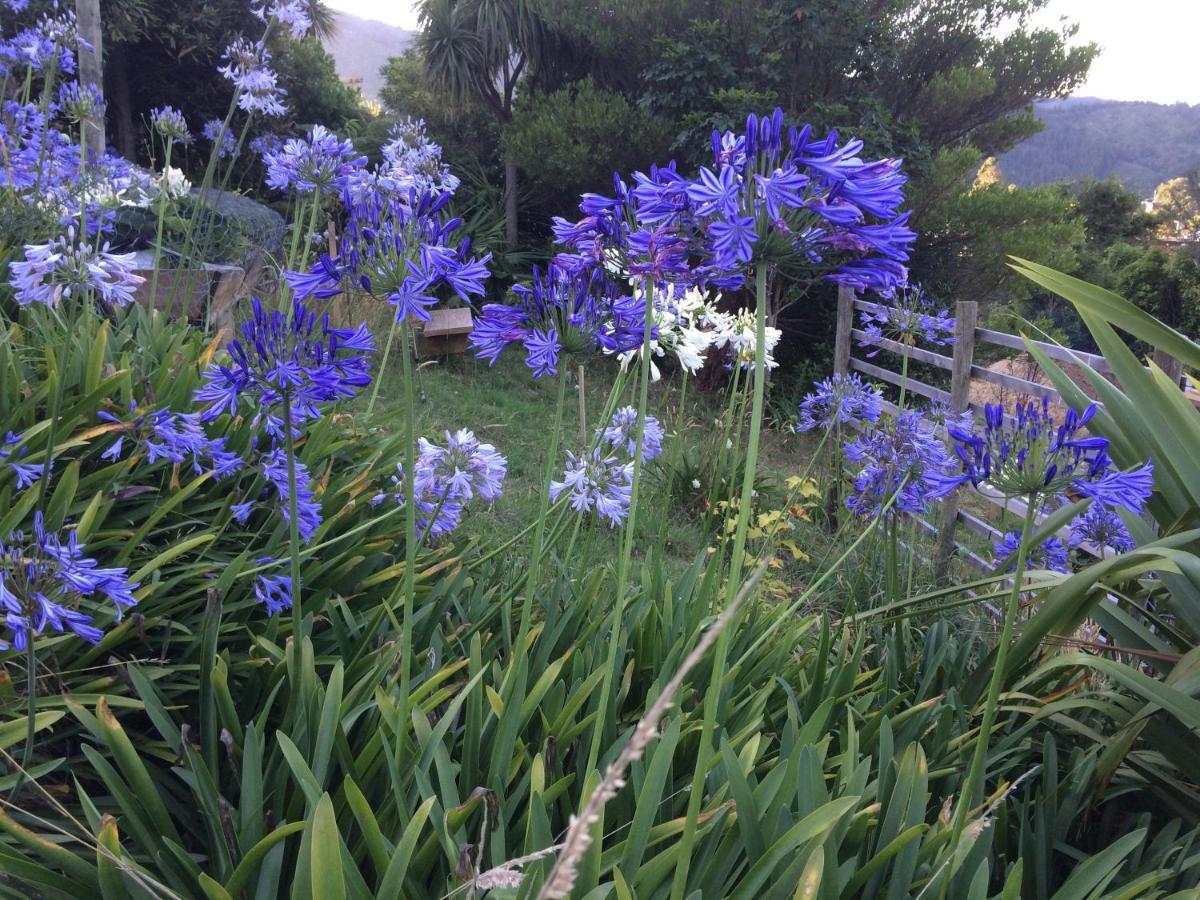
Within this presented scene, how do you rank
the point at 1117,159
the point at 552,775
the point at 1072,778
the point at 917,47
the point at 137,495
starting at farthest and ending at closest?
the point at 1117,159 < the point at 917,47 < the point at 137,495 < the point at 1072,778 < the point at 552,775

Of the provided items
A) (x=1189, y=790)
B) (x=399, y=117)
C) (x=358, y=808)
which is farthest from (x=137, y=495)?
(x=399, y=117)

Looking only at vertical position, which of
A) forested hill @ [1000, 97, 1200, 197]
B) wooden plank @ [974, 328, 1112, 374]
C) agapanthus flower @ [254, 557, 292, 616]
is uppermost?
forested hill @ [1000, 97, 1200, 197]

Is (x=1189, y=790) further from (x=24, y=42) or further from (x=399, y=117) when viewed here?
(x=399, y=117)

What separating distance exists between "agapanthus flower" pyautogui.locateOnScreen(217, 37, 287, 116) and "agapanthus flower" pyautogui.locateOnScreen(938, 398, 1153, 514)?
8.84 ft

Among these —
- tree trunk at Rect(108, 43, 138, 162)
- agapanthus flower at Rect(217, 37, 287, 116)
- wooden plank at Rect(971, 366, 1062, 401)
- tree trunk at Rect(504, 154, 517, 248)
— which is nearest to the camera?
agapanthus flower at Rect(217, 37, 287, 116)

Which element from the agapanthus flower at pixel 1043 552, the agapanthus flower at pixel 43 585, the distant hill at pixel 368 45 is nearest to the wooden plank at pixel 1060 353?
the agapanthus flower at pixel 1043 552

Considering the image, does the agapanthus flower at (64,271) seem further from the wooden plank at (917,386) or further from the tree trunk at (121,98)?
the tree trunk at (121,98)

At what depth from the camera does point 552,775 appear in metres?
1.61

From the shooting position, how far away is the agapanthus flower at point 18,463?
191cm

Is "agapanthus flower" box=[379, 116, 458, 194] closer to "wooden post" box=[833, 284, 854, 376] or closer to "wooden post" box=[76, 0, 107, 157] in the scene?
"wooden post" box=[76, 0, 107, 157]

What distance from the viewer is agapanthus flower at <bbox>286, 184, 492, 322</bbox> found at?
4.30ft

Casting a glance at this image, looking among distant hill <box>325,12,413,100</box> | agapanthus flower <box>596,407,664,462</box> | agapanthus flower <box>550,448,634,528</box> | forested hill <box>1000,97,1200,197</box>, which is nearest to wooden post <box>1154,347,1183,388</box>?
agapanthus flower <box>596,407,664,462</box>

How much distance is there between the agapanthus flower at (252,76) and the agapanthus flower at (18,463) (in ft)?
4.94

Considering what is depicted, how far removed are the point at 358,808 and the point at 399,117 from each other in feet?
46.0
